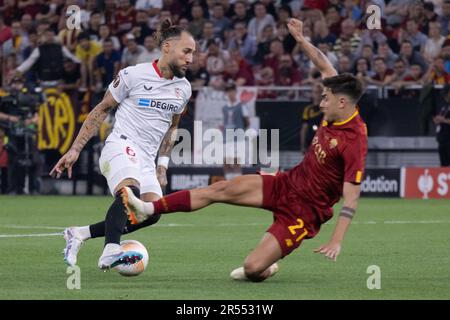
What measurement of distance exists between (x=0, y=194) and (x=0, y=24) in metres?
4.82

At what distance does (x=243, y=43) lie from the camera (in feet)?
84.2

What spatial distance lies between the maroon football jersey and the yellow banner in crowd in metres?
14.2

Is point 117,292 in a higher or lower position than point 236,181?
lower

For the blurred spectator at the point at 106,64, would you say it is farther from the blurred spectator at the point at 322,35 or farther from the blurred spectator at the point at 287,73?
the blurred spectator at the point at 322,35

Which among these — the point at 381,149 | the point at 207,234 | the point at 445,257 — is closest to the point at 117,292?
the point at 445,257

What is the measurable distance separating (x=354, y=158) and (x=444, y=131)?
13444 mm

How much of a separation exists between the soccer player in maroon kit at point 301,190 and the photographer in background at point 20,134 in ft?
46.5

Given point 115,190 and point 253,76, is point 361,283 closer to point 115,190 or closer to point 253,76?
point 115,190

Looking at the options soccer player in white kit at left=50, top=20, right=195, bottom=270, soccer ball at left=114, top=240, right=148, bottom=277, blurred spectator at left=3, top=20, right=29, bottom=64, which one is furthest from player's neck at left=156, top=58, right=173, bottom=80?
blurred spectator at left=3, top=20, right=29, bottom=64

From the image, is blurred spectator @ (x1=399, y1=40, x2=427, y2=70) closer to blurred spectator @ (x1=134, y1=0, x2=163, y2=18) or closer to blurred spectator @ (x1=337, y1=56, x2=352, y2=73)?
blurred spectator @ (x1=337, y1=56, x2=352, y2=73)

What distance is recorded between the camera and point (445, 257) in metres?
12.8

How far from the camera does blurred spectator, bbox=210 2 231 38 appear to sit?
2608cm

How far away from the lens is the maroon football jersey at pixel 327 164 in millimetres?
10336

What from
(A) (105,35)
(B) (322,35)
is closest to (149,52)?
(A) (105,35)
